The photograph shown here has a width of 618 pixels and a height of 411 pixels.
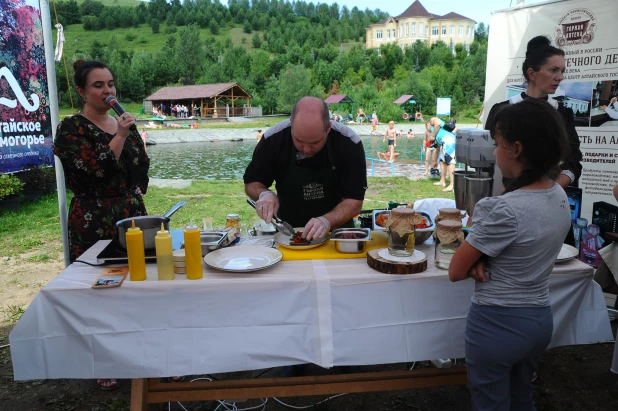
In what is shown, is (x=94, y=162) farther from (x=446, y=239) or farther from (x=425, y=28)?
(x=425, y=28)

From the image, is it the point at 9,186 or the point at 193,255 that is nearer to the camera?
the point at 193,255

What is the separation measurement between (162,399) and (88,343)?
1.58ft

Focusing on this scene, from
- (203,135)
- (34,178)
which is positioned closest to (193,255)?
(34,178)

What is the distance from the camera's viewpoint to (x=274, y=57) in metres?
81.9

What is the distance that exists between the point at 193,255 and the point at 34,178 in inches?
300

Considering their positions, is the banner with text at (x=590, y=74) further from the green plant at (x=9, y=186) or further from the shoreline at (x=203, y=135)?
the shoreline at (x=203, y=135)

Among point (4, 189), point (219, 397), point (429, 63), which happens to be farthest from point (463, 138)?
point (429, 63)

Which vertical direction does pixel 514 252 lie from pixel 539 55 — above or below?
below

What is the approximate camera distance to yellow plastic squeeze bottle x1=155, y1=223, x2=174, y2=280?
1.64 metres

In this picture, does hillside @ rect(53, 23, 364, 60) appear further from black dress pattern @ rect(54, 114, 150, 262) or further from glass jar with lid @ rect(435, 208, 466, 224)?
glass jar with lid @ rect(435, 208, 466, 224)

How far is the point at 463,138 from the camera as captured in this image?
2162 mm

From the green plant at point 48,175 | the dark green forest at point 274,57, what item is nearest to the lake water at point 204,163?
the green plant at point 48,175

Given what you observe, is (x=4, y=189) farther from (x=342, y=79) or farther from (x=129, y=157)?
(x=342, y=79)

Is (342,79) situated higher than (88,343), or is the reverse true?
(342,79)
